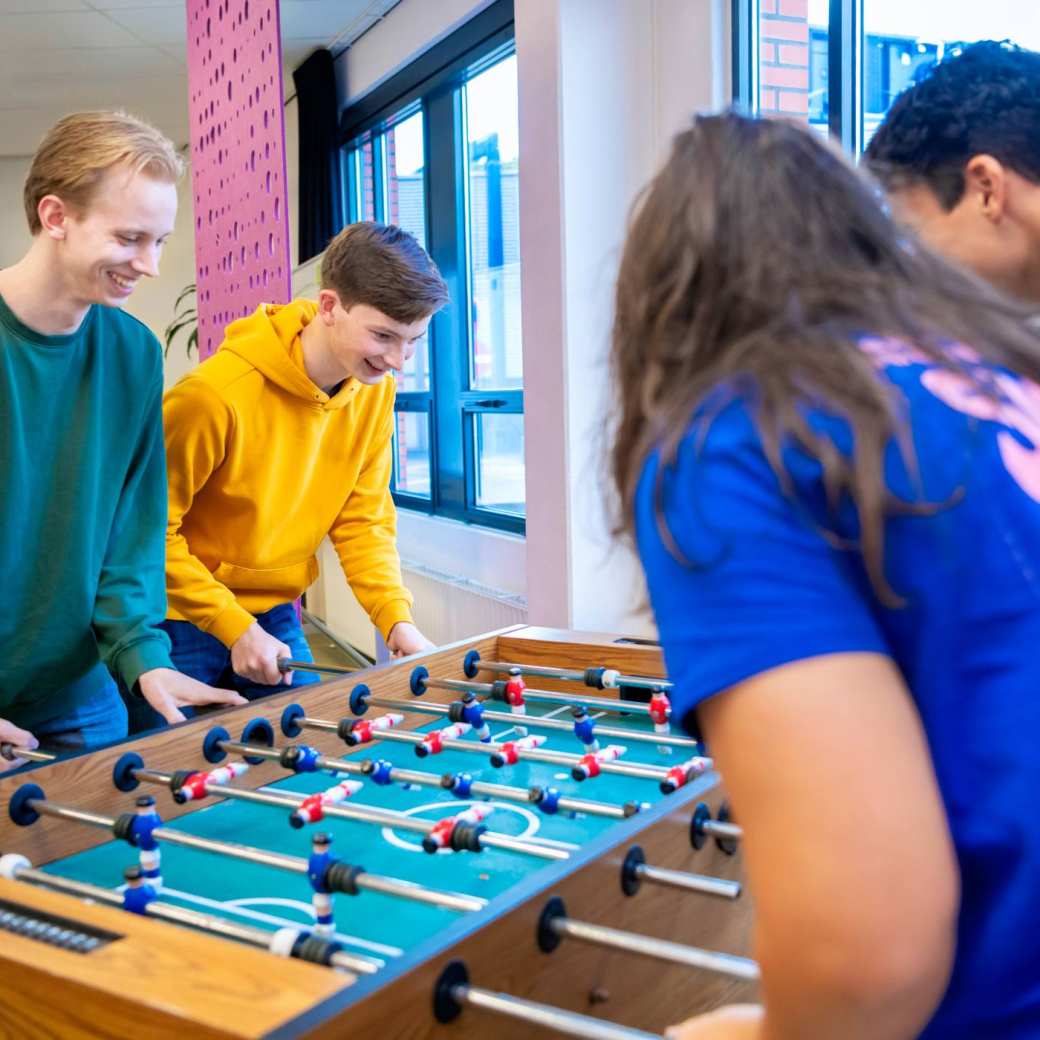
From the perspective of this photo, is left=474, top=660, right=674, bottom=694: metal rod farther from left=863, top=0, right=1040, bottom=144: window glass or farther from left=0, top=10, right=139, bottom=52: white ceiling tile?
left=0, top=10, right=139, bottom=52: white ceiling tile

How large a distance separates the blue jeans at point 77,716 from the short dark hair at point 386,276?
88 centimetres

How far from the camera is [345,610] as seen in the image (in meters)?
6.09

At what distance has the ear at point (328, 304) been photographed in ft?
7.99

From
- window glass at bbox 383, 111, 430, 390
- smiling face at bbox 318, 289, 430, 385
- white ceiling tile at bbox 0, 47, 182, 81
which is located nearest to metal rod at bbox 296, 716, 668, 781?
smiling face at bbox 318, 289, 430, 385

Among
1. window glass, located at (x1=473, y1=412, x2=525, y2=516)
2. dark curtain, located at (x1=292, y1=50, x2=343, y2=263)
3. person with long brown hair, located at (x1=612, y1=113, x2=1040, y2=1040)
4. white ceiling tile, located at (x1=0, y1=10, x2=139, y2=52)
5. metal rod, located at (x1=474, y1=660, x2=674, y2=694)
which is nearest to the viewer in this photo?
person with long brown hair, located at (x1=612, y1=113, x2=1040, y2=1040)

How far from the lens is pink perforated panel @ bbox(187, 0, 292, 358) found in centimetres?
389

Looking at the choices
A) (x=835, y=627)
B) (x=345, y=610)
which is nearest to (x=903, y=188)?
(x=835, y=627)

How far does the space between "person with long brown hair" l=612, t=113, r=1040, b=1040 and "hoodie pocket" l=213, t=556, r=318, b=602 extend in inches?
78.1

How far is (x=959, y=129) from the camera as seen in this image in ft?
3.55

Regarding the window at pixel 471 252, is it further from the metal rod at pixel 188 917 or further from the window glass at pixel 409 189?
the metal rod at pixel 188 917

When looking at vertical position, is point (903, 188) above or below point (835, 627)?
above

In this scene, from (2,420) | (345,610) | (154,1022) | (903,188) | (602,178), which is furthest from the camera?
(345,610)

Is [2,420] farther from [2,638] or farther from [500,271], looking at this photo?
[500,271]

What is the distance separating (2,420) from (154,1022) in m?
1.26
